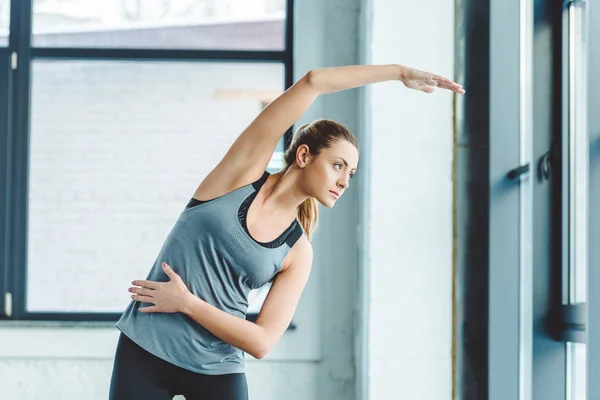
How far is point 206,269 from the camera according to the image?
2.04 meters

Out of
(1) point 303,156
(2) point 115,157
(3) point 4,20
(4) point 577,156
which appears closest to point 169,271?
(1) point 303,156

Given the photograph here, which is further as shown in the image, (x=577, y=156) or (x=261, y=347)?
(x=577, y=156)

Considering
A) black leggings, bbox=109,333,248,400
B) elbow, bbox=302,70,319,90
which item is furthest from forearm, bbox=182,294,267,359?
elbow, bbox=302,70,319,90

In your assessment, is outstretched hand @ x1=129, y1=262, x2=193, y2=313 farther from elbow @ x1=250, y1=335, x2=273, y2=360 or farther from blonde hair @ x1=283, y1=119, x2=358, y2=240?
blonde hair @ x1=283, y1=119, x2=358, y2=240

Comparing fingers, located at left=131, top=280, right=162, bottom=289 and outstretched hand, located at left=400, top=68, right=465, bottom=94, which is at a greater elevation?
outstretched hand, located at left=400, top=68, right=465, bottom=94

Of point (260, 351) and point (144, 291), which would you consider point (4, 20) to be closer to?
point (144, 291)

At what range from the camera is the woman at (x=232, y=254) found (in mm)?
1986

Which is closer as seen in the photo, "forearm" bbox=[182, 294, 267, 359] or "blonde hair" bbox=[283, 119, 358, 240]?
"forearm" bbox=[182, 294, 267, 359]

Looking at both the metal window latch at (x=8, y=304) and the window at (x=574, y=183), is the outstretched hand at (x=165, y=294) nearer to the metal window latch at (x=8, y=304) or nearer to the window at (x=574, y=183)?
the window at (x=574, y=183)

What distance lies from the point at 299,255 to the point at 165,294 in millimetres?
349

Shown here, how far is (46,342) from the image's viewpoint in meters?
3.47

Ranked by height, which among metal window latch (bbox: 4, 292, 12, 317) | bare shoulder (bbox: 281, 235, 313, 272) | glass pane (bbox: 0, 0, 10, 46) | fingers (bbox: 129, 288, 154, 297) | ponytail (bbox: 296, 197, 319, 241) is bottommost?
metal window latch (bbox: 4, 292, 12, 317)

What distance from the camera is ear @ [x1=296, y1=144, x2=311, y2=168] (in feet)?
6.91

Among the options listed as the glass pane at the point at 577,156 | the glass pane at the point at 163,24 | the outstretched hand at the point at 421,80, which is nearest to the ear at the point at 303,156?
the outstretched hand at the point at 421,80
